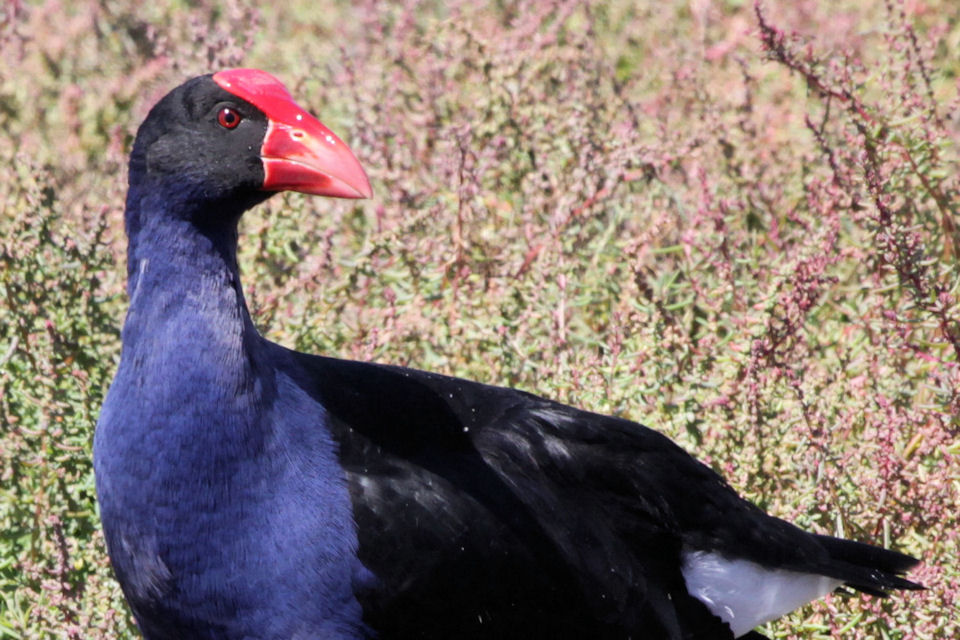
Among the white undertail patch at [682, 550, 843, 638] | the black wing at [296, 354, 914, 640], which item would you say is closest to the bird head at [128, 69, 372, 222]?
the black wing at [296, 354, 914, 640]

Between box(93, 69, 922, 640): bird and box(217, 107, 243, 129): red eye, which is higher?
box(217, 107, 243, 129): red eye

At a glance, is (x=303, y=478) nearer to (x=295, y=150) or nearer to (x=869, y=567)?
(x=295, y=150)

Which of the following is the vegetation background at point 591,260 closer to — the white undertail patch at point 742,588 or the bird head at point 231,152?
the white undertail patch at point 742,588

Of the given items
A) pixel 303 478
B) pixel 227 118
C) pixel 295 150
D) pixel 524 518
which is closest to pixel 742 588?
pixel 524 518

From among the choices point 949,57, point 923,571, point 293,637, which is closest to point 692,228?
point 923,571

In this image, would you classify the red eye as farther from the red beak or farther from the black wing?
the black wing

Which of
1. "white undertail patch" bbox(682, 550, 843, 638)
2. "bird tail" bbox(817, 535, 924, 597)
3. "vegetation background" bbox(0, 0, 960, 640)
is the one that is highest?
"vegetation background" bbox(0, 0, 960, 640)

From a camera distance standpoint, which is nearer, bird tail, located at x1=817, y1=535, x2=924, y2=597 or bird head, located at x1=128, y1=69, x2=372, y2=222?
bird head, located at x1=128, y1=69, x2=372, y2=222

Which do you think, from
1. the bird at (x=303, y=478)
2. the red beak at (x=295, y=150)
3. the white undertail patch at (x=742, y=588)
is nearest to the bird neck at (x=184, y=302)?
the bird at (x=303, y=478)

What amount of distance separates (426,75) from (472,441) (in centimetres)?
249

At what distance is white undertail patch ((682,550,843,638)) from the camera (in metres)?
3.23

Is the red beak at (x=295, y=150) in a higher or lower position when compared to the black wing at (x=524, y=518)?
higher

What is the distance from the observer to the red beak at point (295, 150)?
2.81 metres

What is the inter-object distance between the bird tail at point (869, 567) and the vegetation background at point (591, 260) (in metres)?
0.13
